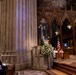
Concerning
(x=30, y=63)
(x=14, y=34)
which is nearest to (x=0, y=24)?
(x=14, y=34)

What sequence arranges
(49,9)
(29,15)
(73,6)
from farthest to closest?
(73,6)
(49,9)
(29,15)

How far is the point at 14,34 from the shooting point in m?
10.1

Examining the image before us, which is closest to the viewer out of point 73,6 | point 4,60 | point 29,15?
point 4,60

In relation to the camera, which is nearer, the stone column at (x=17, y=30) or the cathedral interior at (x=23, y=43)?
the cathedral interior at (x=23, y=43)

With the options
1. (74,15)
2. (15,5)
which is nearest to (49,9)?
(74,15)

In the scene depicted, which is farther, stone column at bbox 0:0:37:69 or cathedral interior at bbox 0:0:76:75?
stone column at bbox 0:0:37:69

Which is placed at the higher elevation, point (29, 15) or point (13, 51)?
point (29, 15)

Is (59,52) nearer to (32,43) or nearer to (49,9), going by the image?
(32,43)

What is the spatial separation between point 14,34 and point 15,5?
183cm

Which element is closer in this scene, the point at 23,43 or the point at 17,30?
the point at 17,30

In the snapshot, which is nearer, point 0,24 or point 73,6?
point 0,24

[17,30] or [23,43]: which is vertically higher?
[17,30]

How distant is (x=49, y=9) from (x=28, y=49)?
5.04 metres

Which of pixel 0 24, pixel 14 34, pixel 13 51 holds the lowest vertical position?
pixel 13 51
